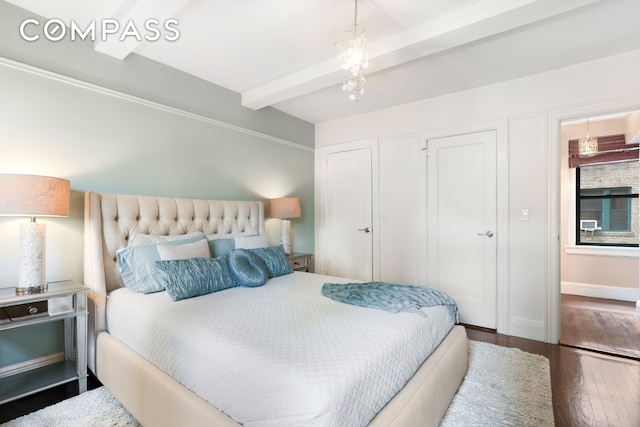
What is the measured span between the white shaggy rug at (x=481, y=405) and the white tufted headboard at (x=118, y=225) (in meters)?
0.34

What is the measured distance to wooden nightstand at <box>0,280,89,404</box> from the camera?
1.81 m

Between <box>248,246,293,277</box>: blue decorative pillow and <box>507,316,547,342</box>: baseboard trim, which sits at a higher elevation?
<box>248,246,293,277</box>: blue decorative pillow

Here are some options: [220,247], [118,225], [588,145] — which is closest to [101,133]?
[118,225]

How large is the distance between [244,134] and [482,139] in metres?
2.59

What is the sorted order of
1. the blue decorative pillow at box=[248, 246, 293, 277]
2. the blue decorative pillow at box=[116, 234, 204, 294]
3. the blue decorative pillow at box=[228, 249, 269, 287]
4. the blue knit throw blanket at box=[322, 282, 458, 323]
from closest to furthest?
the blue knit throw blanket at box=[322, 282, 458, 323]
the blue decorative pillow at box=[116, 234, 204, 294]
the blue decorative pillow at box=[228, 249, 269, 287]
the blue decorative pillow at box=[248, 246, 293, 277]

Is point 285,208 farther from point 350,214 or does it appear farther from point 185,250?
point 185,250

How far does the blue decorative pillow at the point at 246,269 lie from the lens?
2406 millimetres

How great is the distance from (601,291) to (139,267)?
5.79 m

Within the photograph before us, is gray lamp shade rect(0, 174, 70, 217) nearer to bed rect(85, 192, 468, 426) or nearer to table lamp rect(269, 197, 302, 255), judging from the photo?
Answer: bed rect(85, 192, 468, 426)

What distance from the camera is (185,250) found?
2416 mm

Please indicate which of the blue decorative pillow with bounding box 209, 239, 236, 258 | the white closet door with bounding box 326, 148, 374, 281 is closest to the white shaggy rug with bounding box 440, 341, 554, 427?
the white closet door with bounding box 326, 148, 374, 281

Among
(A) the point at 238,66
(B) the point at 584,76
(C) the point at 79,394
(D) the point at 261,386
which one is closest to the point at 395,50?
(A) the point at 238,66

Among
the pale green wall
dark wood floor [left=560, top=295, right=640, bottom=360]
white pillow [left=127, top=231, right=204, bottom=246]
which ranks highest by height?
the pale green wall

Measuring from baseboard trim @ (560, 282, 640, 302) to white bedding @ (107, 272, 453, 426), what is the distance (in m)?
3.96
